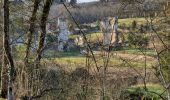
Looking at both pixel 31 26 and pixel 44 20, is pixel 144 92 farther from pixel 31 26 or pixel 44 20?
pixel 44 20

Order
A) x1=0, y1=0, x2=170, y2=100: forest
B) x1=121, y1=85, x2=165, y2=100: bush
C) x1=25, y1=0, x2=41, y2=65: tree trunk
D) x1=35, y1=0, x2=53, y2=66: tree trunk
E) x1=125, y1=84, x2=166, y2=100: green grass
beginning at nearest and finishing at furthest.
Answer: x1=125, y1=84, x2=166, y2=100: green grass → x1=121, y1=85, x2=165, y2=100: bush → x1=0, y1=0, x2=170, y2=100: forest → x1=25, y1=0, x2=41, y2=65: tree trunk → x1=35, y1=0, x2=53, y2=66: tree trunk

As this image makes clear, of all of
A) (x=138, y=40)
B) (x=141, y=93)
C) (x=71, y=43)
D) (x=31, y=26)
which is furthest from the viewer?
(x=71, y=43)

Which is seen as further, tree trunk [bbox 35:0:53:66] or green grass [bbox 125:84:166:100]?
tree trunk [bbox 35:0:53:66]

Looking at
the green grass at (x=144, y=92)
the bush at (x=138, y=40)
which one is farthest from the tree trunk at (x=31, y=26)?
the bush at (x=138, y=40)

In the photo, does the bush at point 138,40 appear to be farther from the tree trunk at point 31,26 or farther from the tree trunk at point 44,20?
the tree trunk at point 31,26

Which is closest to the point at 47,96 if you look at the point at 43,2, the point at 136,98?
the point at 43,2

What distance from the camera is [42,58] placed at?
36.1ft

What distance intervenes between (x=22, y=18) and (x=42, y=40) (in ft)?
2.91

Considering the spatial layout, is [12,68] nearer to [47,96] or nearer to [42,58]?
[42,58]

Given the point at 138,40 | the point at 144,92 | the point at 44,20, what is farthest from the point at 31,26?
the point at 144,92

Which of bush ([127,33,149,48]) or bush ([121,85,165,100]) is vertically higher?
bush ([127,33,149,48])

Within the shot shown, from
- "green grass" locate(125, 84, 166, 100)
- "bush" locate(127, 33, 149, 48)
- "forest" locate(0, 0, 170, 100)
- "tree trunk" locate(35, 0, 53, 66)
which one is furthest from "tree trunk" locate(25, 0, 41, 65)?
"bush" locate(127, 33, 149, 48)

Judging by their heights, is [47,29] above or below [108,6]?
below

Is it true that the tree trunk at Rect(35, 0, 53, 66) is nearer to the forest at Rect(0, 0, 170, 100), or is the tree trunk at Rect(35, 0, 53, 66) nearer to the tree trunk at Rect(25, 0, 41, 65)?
the forest at Rect(0, 0, 170, 100)
